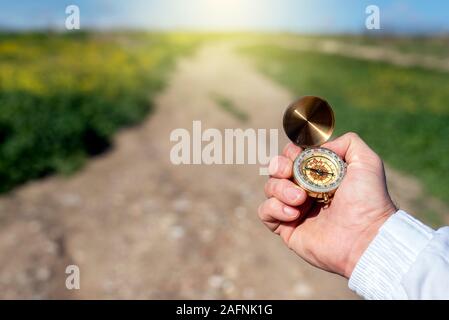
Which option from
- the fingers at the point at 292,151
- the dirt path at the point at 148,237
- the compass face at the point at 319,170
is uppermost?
the fingers at the point at 292,151

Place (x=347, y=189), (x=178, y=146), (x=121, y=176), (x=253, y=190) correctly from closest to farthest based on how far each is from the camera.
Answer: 1. (x=347, y=189)
2. (x=253, y=190)
3. (x=121, y=176)
4. (x=178, y=146)

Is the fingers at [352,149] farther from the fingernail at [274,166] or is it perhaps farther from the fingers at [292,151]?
the fingernail at [274,166]

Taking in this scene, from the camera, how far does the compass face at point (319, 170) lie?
2.61 m

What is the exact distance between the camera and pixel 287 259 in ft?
18.9

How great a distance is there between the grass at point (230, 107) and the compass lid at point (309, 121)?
10.7 m

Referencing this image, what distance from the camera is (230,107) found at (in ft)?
49.4

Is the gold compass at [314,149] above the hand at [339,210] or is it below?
above

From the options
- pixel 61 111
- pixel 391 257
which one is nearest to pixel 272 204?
pixel 391 257

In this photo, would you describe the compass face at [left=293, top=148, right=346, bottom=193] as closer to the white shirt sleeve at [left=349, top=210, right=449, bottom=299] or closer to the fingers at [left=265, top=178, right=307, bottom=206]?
the fingers at [left=265, top=178, right=307, bottom=206]

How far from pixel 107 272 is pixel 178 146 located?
5.63 metres

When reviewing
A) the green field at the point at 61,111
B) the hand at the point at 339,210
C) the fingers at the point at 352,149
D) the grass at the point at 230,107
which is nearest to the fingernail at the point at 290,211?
the hand at the point at 339,210
